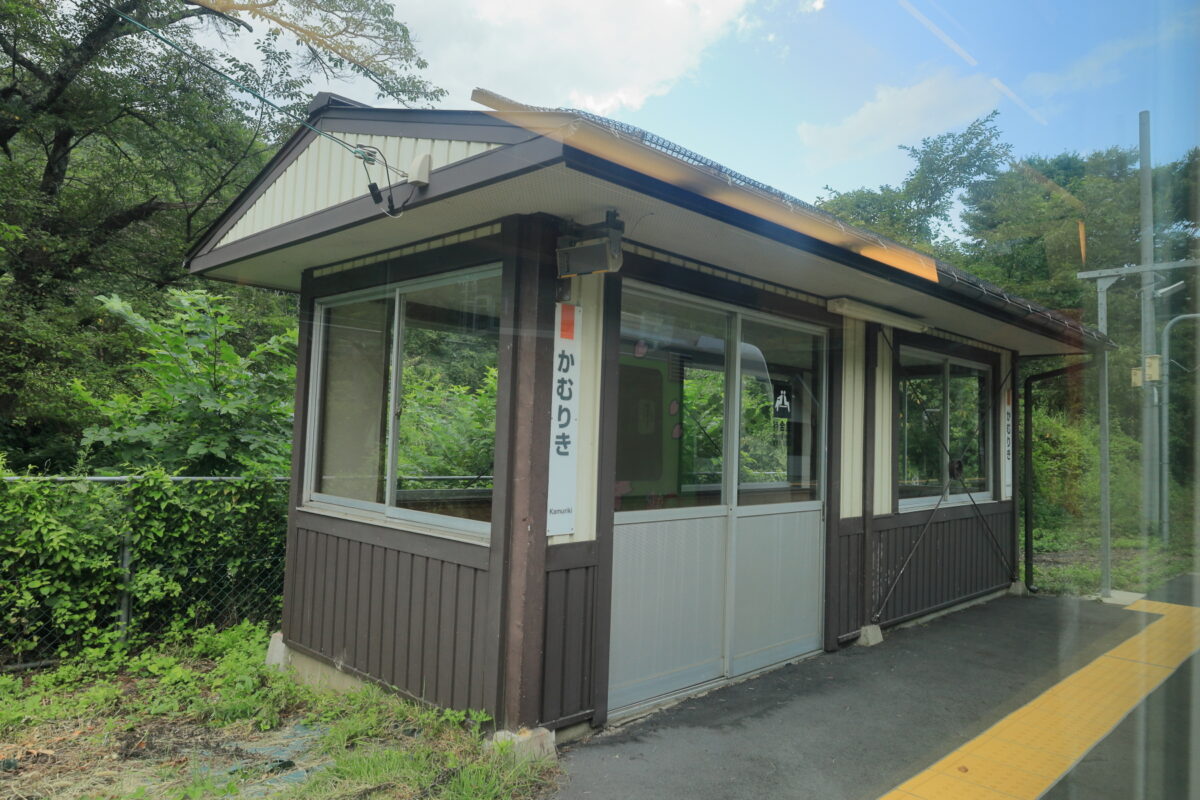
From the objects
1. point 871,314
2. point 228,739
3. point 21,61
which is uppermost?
point 21,61

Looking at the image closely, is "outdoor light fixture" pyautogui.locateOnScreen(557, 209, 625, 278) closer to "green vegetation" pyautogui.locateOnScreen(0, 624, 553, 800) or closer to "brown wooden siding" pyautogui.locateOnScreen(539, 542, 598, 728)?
"brown wooden siding" pyautogui.locateOnScreen(539, 542, 598, 728)

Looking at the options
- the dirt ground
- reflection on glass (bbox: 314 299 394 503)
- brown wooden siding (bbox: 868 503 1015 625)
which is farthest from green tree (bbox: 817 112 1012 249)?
brown wooden siding (bbox: 868 503 1015 625)

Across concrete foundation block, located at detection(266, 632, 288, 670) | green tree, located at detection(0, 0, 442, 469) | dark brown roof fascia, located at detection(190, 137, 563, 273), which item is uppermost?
green tree, located at detection(0, 0, 442, 469)

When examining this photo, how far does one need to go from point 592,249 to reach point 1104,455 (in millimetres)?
2141

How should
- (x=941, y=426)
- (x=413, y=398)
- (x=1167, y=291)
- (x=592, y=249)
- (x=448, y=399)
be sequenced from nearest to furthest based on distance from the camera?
(x=1167, y=291) < (x=592, y=249) < (x=448, y=399) < (x=413, y=398) < (x=941, y=426)

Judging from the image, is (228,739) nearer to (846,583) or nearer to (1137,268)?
(846,583)

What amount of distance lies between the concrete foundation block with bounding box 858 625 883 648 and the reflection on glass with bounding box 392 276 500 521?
281cm

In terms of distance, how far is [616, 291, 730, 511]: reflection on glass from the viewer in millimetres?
3484

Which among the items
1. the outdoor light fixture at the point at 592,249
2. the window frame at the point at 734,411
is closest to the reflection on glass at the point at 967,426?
the window frame at the point at 734,411

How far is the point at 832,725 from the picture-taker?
3.28 meters

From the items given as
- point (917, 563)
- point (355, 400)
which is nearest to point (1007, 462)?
point (917, 563)

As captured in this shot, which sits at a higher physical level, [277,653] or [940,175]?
[940,175]

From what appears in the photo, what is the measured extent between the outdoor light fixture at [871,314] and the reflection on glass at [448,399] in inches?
89.9

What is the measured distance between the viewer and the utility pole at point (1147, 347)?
2.59ft
